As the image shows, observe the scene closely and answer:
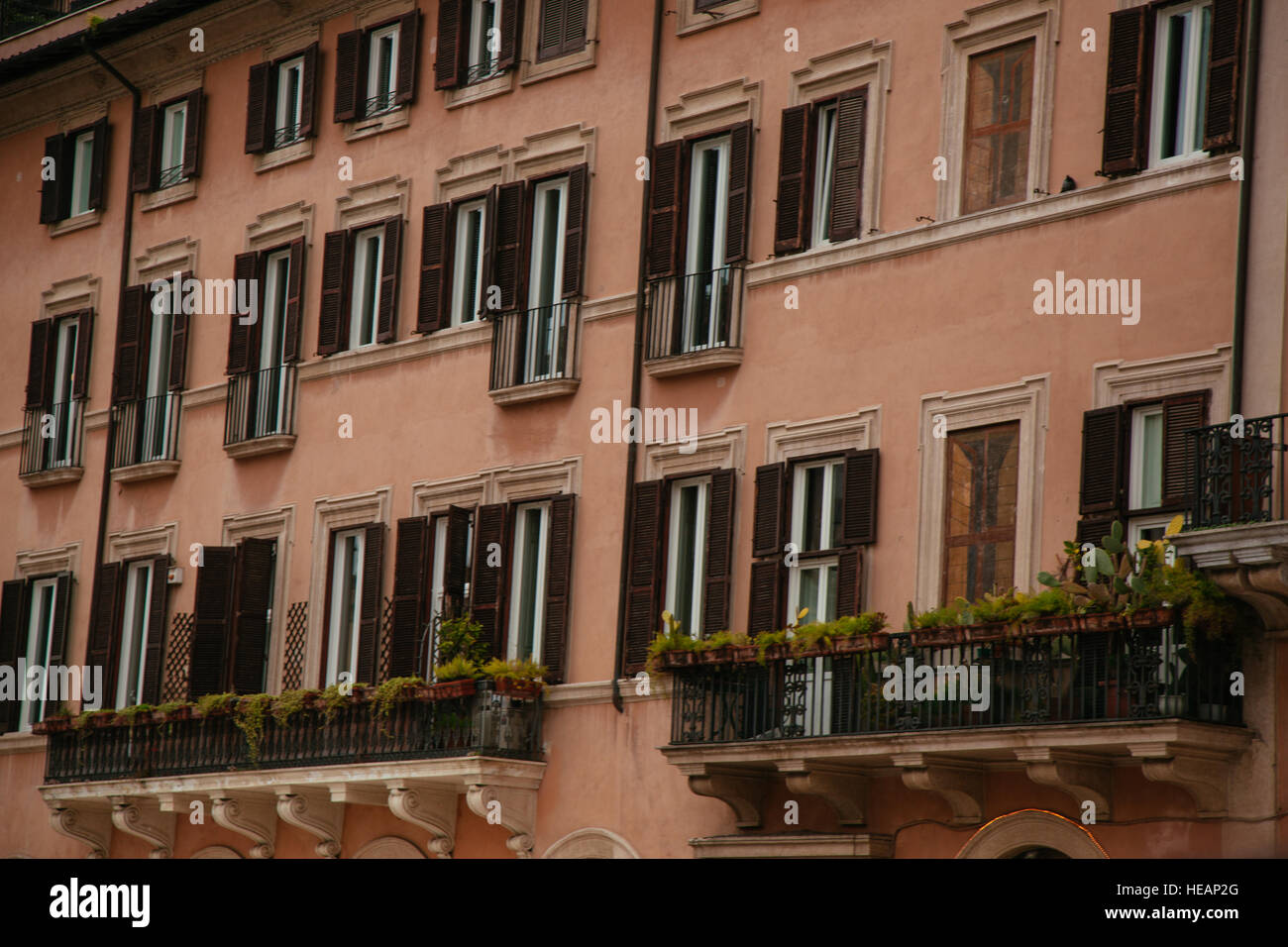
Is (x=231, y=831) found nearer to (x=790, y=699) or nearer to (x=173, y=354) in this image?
(x=173, y=354)

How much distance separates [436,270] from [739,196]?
475 cm

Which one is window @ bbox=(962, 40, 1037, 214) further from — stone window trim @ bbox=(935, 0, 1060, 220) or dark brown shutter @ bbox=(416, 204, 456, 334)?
dark brown shutter @ bbox=(416, 204, 456, 334)

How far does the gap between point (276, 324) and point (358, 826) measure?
6.73 meters

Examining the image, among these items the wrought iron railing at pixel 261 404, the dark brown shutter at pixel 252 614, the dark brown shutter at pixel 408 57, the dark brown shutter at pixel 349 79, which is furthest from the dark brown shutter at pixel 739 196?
the dark brown shutter at pixel 252 614

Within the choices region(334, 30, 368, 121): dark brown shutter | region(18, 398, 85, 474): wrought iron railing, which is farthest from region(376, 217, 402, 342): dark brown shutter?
region(18, 398, 85, 474): wrought iron railing

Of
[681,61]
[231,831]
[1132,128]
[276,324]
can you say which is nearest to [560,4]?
[681,61]

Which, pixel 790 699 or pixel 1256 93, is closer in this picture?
pixel 1256 93

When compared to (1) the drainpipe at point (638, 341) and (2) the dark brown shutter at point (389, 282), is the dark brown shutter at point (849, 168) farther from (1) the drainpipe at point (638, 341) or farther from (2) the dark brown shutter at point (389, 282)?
(2) the dark brown shutter at point (389, 282)

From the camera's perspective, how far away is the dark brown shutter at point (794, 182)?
23109 millimetres

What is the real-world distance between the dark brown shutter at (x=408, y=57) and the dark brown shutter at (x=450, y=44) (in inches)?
16.7

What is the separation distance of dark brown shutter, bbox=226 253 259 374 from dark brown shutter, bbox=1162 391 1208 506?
45.1ft

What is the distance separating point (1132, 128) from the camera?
66.2ft

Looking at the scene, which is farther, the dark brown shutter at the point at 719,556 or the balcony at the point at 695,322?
the balcony at the point at 695,322

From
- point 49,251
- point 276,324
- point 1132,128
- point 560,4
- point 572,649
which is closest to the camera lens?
point 1132,128
